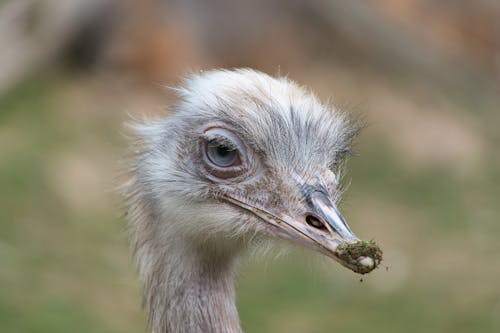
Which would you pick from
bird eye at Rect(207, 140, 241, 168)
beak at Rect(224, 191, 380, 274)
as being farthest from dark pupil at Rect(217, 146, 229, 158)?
beak at Rect(224, 191, 380, 274)

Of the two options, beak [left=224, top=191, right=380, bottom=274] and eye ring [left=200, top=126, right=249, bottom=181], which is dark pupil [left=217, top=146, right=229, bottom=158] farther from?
beak [left=224, top=191, right=380, bottom=274]

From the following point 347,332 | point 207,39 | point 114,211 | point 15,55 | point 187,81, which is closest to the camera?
point 187,81

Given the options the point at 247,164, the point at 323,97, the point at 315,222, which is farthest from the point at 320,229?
the point at 323,97

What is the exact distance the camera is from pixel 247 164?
278cm

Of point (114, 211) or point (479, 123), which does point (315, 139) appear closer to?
point (114, 211)

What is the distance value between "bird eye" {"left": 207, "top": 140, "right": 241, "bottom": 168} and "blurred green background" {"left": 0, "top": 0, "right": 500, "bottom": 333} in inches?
66.9

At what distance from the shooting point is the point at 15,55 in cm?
634

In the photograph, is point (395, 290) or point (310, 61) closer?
point (395, 290)

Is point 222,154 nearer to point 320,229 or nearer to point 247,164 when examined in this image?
point 247,164

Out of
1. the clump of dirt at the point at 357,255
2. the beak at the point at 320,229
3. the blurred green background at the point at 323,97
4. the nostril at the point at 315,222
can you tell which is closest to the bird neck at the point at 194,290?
the beak at the point at 320,229

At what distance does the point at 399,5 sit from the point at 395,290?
2463 mm

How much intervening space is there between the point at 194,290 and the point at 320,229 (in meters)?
0.38

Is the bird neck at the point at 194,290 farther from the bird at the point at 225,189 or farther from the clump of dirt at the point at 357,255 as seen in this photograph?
the clump of dirt at the point at 357,255

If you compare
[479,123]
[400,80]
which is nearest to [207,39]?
[400,80]
